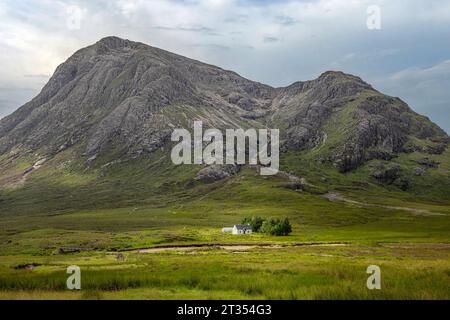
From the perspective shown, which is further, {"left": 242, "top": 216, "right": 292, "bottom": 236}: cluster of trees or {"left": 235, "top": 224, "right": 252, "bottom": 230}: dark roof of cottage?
{"left": 235, "top": 224, "right": 252, "bottom": 230}: dark roof of cottage

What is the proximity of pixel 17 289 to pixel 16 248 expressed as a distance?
82.9m

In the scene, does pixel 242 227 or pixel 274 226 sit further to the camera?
pixel 242 227

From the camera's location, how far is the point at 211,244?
401 feet

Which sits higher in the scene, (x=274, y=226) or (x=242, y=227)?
(x=274, y=226)

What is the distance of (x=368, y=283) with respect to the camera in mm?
39844

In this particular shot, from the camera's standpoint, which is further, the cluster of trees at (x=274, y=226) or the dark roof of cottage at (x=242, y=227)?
the dark roof of cottage at (x=242, y=227)
